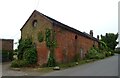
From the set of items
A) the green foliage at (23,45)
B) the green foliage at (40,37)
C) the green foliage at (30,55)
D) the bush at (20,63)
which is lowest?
the bush at (20,63)

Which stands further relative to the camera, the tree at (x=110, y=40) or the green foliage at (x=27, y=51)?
the tree at (x=110, y=40)

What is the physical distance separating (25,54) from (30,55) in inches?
35.0

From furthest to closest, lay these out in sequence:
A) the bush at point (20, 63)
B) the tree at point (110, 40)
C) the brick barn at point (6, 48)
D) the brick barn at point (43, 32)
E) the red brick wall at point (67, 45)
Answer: the tree at point (110, 40), the brick barn at point (6, 48), the red brick wall at point (67, 45), the brick barn at point (43, 32), the bush at point (20, 63)

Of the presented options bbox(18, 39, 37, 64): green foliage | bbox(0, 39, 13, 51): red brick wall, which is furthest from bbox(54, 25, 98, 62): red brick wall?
bbox(0, 39, 13, 51): red brick wall

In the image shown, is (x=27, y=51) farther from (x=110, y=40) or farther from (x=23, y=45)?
(x=110, y=40)

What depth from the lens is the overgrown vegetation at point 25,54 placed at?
1184 inches

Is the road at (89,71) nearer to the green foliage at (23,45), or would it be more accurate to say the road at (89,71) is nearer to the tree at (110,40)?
the green foliage at (23,45)

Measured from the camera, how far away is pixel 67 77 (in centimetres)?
1784

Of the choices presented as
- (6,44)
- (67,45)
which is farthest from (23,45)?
(6,44)

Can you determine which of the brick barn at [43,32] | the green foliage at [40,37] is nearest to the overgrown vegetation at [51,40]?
the brick barn at [43,32]

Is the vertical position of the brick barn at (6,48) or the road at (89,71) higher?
the brick barn at (6,48)

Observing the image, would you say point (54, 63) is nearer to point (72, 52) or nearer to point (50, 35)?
point (50, 35)

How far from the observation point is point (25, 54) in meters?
31.1

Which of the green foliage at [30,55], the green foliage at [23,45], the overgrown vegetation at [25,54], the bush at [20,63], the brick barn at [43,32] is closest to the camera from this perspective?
the bush at [20,63]
